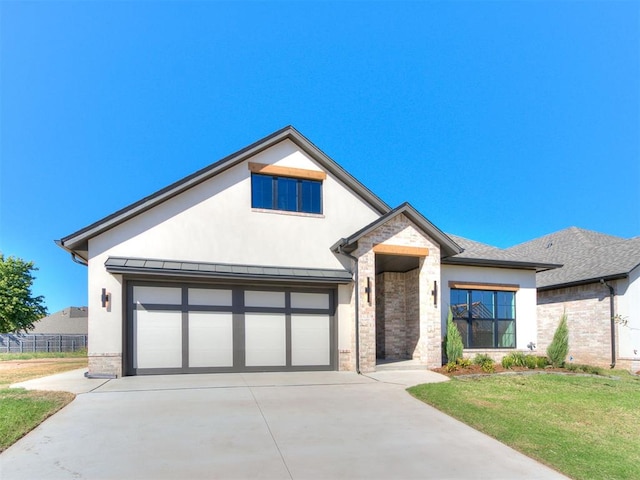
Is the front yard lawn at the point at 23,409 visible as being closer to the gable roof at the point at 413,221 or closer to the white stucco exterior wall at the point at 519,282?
the gable roof at the point at 413,221

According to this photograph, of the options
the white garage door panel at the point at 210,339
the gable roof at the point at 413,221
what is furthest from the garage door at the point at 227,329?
the gable roof at the point at 413,221

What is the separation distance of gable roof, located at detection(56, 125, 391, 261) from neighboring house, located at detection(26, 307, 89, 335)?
3688 centimetres

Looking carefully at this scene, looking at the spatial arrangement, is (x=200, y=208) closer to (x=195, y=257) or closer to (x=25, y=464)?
(x=195, y=257)

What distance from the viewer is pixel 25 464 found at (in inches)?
191

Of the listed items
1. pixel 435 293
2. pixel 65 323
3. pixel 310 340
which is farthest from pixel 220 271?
pixel 65 323

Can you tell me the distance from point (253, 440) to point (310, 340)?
7.08 metres

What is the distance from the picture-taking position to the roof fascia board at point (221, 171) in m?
11.3

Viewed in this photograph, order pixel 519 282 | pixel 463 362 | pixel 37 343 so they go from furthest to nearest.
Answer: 1. pixel 37 343
2. pixel 519 282
3. pixel 463 362

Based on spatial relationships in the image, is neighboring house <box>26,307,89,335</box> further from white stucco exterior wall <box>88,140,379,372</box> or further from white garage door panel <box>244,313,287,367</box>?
white garage door panel <box>244,313,287,367</box>

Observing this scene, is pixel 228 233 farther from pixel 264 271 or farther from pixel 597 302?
pixel 597 302

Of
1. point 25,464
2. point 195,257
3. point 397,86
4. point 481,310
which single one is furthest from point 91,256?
point 397,86

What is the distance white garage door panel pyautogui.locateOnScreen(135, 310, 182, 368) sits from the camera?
11492mm

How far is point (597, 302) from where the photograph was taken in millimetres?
17672

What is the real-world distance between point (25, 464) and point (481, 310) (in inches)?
569
